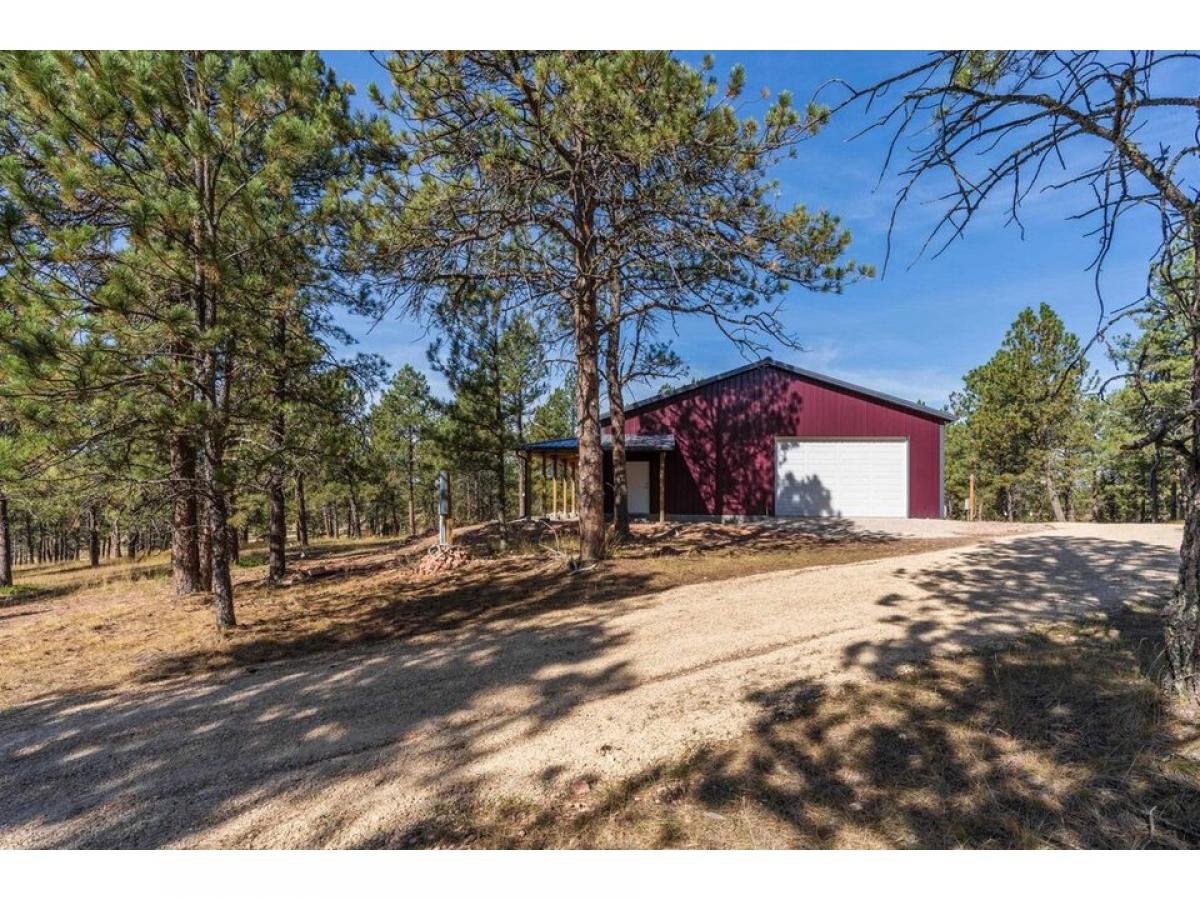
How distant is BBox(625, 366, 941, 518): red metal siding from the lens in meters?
15.5

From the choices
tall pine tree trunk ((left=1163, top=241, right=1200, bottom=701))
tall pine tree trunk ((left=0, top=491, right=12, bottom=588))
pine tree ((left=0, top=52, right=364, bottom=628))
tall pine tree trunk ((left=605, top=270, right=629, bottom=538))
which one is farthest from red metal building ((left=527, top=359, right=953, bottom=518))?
tall pine tree trunk ((left=1163, top=241, right=1200, bottom=701))

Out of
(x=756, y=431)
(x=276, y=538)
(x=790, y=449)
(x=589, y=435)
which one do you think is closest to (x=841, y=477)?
(x=790, y=449)

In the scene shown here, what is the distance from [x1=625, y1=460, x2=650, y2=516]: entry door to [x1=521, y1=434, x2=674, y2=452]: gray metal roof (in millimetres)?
815

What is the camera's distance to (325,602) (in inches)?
288

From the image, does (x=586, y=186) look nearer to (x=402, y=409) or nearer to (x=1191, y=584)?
(x=1191, y=584)

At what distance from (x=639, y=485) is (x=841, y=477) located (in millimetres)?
5952

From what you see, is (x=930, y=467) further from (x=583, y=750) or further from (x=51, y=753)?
(x=51, y=753)

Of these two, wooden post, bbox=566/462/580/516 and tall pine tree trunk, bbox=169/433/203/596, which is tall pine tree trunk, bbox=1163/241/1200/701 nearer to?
tall pine tree trunk, bbox=169/433/203/596

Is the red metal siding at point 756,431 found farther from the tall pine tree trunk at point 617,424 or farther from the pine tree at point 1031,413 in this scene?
the pine tree at point 1031,413

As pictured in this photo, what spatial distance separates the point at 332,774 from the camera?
2824 mm

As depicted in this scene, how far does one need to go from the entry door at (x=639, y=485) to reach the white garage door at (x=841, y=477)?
12.7 feet

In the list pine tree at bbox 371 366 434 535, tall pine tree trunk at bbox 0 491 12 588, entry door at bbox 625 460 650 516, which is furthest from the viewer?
pine tree at bbox 371 366 434 535

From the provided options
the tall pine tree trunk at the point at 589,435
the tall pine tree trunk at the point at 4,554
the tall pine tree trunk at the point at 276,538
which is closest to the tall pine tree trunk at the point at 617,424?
the tall pine tree trunk at the point at 589,435

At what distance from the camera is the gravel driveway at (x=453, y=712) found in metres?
2.58
